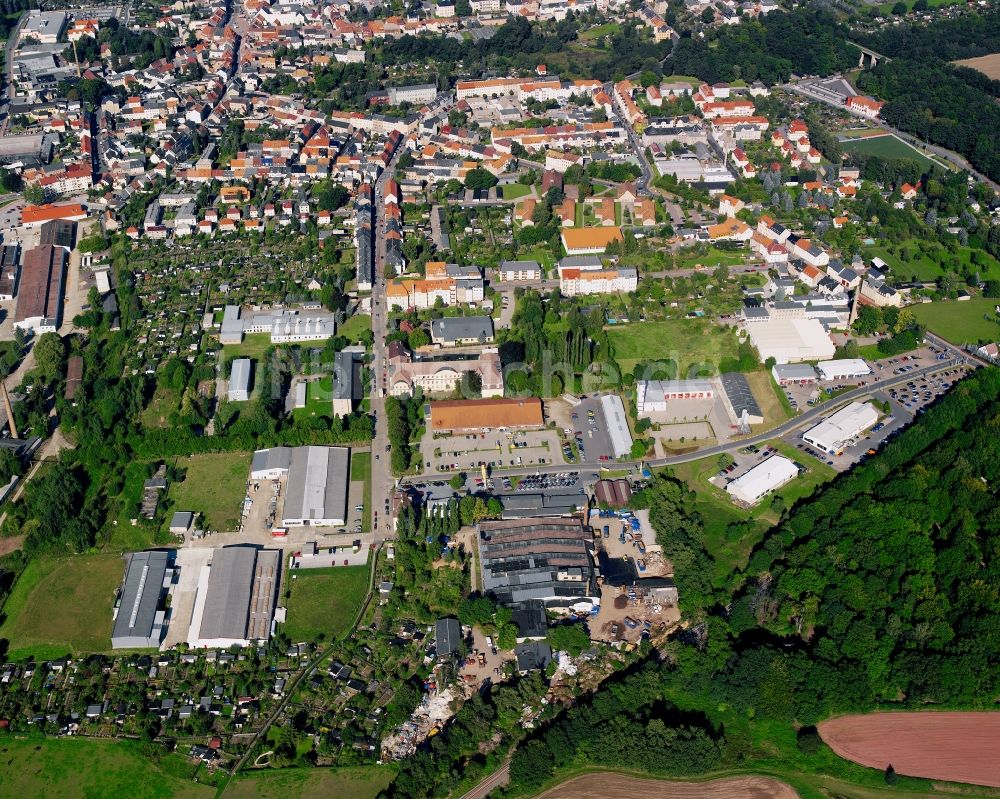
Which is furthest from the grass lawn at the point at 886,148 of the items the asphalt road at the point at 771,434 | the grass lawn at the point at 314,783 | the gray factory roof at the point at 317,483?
the grass lawn at the point at 314,783

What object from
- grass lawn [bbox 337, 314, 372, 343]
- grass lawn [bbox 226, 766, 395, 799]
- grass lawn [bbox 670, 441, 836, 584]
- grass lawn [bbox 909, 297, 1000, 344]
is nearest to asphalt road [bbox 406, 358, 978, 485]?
grass lawn [bbox 670, 441, 836, 584]

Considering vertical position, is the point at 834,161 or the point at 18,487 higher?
the point at 834,161

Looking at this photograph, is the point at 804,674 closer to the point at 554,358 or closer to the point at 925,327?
the point at 554,358

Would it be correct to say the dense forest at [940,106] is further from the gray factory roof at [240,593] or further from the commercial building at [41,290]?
the commercial building at [41,290]

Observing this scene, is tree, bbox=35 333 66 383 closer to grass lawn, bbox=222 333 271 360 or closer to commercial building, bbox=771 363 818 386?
Result: grass lawn, bbox=222 333 271 360

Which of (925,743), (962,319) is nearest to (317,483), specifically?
(925,743)

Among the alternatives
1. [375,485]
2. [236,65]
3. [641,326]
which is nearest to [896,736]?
[375,485]
